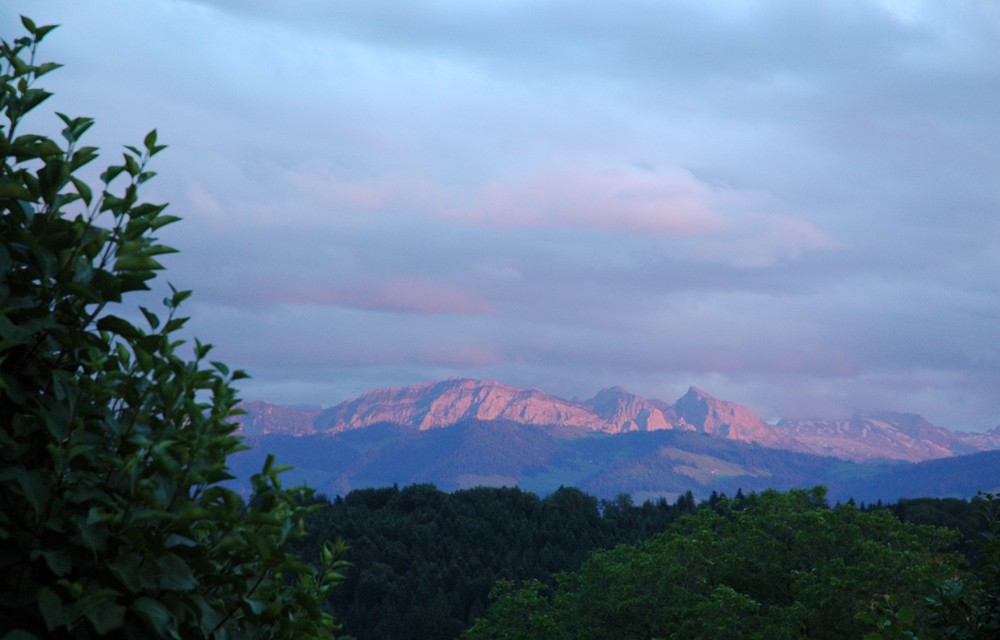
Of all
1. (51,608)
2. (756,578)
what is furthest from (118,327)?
(756,578)

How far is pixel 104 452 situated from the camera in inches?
177

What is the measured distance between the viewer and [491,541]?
118938 millimetres

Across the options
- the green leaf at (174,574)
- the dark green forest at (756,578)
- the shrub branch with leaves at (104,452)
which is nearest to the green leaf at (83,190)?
the shrub branch with leaves at (104,452)

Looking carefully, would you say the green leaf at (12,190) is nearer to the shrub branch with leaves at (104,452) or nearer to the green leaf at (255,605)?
the shrub branch with leaves at (104,452)

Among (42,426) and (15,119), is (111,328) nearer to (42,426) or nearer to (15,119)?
(42,426)

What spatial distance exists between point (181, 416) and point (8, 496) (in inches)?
31.9

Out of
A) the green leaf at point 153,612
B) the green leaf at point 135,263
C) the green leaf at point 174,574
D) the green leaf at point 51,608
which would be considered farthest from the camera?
the green leaf at point 135,263

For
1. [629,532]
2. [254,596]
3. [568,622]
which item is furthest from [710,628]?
[629,532]

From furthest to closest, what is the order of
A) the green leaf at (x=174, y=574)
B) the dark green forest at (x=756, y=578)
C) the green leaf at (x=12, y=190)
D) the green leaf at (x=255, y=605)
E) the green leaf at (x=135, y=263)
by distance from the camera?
1. the dark green forest at (x=756, y=578)
2. the green leaf at (x=255, y=605)
3. the green leaf at (x=135, y=263)
4. the green leaf at (x=12, y=190)
5. the green leaf at (x=174, y=574)

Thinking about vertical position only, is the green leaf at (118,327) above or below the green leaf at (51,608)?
above

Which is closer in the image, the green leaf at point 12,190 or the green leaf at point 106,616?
the green leaf at point 106,616

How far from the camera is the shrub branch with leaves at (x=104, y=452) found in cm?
420

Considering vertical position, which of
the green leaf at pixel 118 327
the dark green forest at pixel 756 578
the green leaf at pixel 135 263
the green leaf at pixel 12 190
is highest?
the green leaf at pixel 12 190

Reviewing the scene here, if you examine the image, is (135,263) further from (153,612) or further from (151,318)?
(153,612)
